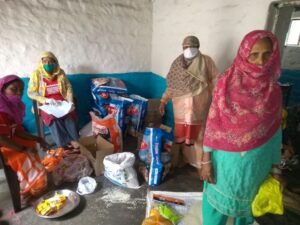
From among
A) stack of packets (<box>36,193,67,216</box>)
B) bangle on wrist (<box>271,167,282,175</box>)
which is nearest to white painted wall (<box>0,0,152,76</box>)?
stack of packets (<box>36,193,67,216</box>)

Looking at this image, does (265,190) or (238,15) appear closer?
(265,190)

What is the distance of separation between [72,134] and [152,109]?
1.17 m

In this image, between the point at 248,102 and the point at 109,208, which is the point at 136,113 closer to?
the point at 109,208

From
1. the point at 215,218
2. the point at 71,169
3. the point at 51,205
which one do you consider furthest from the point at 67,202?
the point at 215,218

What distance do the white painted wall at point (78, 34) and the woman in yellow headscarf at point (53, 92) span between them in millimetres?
532

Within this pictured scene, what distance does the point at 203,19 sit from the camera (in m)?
2.54

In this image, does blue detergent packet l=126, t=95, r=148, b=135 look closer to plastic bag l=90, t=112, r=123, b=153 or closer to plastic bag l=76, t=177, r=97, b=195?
plastic bag l=90, t=112, r=123, b=153

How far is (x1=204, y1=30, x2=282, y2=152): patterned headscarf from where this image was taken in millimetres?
1110

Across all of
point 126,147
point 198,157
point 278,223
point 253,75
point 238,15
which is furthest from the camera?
point 126,147

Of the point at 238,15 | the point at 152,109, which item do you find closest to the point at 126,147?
the point at 152,109

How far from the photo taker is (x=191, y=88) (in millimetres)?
2125

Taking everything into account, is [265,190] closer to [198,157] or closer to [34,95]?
[198,157]

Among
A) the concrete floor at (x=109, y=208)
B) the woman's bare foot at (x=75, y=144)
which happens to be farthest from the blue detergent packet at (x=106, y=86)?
the concrete floor at (x=109, y=208)

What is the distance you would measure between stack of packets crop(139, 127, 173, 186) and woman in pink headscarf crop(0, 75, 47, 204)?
93 cm
